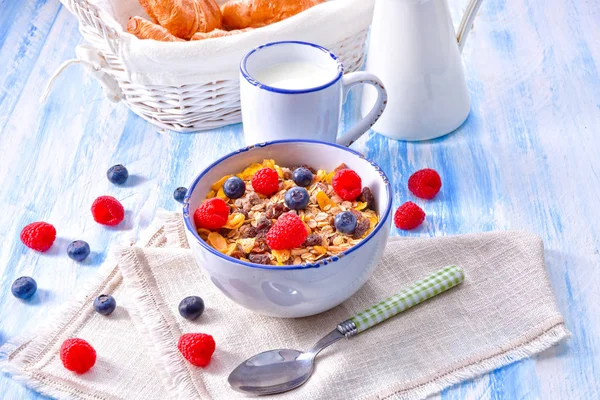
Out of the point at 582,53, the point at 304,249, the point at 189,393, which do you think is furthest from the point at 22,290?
the point at 582,53

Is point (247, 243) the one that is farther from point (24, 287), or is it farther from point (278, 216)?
point (24, 287)

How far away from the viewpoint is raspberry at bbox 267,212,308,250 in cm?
99

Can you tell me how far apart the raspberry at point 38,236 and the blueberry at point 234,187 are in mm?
349

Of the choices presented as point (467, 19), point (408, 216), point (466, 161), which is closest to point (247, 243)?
point (408, 216)

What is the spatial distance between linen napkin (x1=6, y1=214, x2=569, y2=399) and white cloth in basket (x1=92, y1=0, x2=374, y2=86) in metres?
0.38

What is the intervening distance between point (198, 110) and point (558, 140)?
689mm

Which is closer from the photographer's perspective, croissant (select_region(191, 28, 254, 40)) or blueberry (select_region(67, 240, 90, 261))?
blueberry (select_region(67, 240, 90, 261))

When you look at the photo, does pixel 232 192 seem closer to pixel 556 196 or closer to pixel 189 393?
pixel 189 393

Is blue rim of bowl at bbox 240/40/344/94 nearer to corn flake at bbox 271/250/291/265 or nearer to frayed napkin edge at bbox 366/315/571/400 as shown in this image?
corn flake at bbox 271/250/291/265

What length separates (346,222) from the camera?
3.34 ft

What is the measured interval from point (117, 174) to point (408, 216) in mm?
526

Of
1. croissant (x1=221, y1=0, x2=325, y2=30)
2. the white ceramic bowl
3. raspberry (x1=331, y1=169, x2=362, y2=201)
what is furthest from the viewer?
croissant (x1=221, y1=0, x2=325, y2=30)

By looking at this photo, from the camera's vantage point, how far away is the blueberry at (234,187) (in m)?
1.08

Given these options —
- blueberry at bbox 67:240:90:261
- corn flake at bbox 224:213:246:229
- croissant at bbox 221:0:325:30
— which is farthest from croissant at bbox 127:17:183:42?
corn flake at bbox 224:213:246:229
